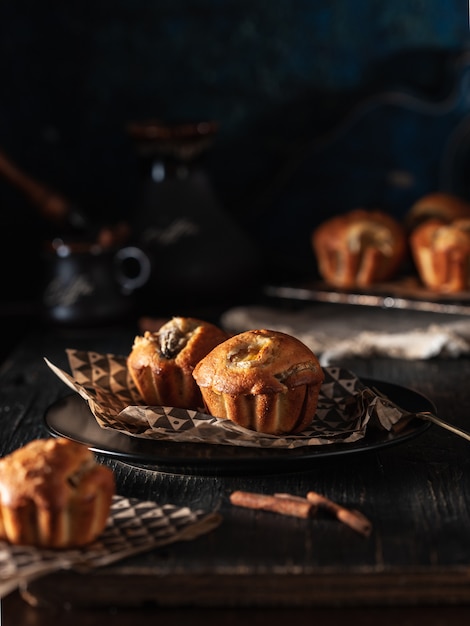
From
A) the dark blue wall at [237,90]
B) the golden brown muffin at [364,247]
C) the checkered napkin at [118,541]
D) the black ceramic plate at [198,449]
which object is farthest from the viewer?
the dark blue wall at [237,90]

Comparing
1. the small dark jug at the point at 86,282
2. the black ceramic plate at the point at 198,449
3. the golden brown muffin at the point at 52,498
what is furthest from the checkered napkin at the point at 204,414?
the small dark jug at the point at 86,282

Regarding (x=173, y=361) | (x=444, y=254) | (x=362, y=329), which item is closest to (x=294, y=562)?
(x=173, y=361)

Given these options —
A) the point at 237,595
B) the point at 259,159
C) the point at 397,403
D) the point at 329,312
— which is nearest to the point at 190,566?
the point at 237,595

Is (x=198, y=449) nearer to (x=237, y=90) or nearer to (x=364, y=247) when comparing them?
(x=364, y=247)

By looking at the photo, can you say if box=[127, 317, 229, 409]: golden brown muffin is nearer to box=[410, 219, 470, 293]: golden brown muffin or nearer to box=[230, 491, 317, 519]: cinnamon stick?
box=[230, 491, 317, 519]: cinnamon stick

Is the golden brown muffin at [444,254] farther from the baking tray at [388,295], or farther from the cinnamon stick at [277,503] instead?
the cinnamon stick at [277,503]

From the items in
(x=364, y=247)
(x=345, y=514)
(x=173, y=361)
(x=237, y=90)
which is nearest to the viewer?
(x=345, y=514)

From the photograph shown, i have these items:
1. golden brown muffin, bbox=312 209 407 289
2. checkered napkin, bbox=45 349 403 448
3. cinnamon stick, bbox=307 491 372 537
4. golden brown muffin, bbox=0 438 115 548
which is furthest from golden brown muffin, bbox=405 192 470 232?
golden brown muffin, bbox=0 438 115 548
